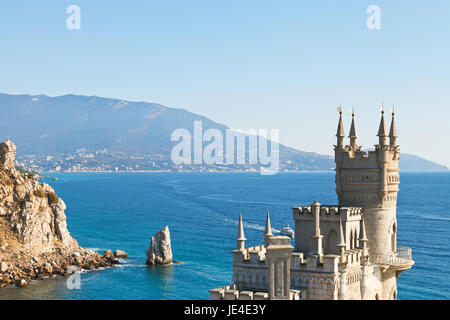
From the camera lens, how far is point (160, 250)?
98.1 m

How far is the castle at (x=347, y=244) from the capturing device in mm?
29672

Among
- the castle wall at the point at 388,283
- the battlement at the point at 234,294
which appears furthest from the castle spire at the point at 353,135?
the battlement at the point at 234,294

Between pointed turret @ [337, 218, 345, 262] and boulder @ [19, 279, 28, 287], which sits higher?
pointed turret @ [337, 218, 345, 262]

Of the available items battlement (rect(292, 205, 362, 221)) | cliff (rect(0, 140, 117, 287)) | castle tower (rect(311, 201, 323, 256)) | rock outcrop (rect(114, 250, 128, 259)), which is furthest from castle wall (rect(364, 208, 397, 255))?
rock outcrop (rect(114, 250, 128, 259))

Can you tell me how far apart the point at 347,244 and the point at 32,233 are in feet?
234

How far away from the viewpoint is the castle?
29.7m

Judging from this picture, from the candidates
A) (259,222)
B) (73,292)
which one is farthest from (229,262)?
(259,222)

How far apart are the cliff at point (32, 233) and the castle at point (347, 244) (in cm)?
6170

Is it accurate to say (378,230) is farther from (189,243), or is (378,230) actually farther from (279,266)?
(189,243)

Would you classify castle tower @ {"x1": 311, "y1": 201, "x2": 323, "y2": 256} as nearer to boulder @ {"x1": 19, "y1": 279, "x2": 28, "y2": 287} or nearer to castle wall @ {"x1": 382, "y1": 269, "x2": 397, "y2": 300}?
castle wall @ {"x1": 382, "y1": 269, "x2": 397, "y2": 300}

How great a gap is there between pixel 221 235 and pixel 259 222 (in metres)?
24.0

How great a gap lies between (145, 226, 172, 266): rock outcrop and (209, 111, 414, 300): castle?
64101 millimetres

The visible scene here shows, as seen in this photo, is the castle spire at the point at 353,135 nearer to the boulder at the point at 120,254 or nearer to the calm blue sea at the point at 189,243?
the calm blue sea at the point at 189,243
